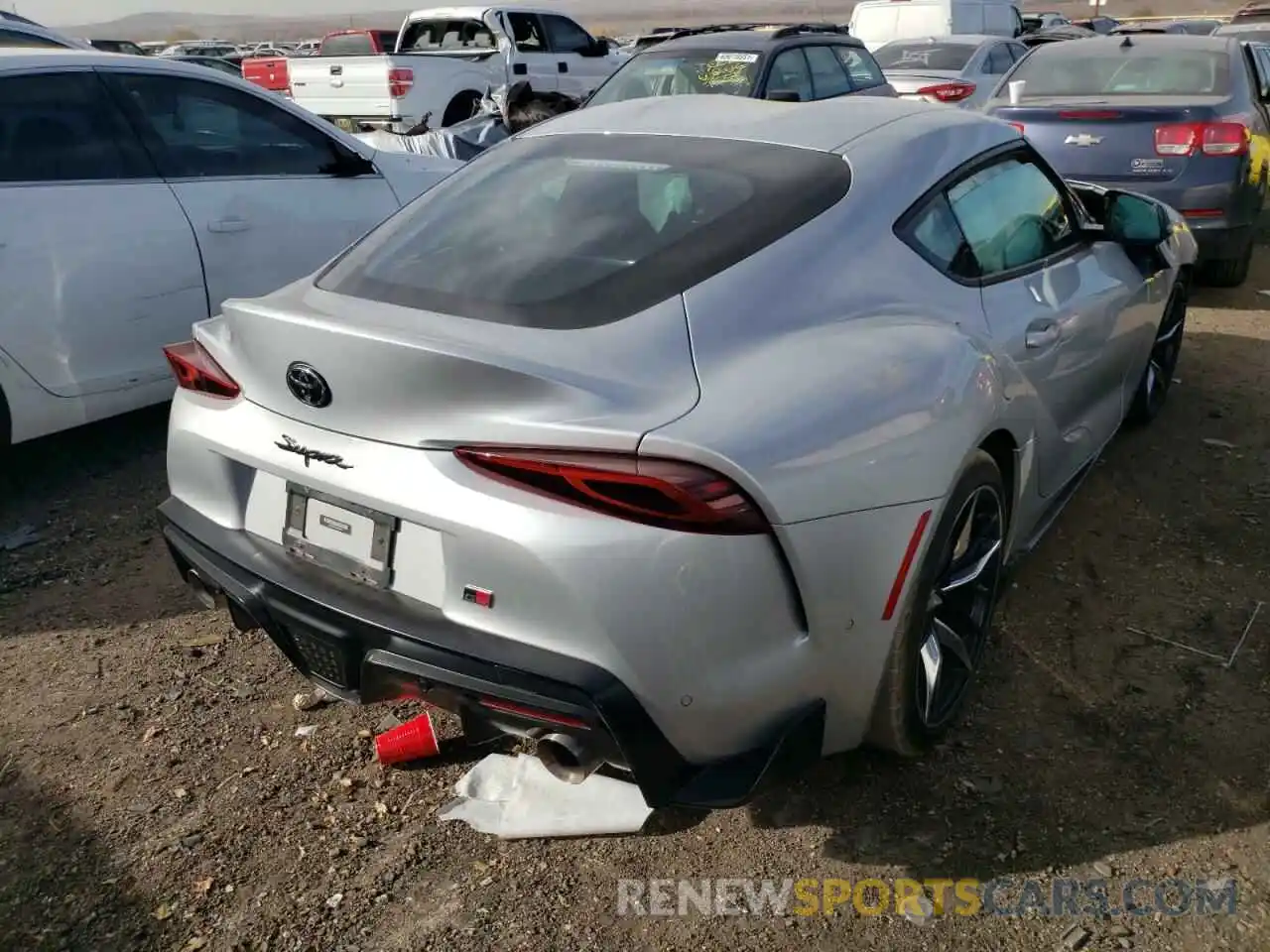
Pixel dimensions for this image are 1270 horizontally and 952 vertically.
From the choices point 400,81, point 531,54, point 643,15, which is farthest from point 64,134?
point 643,15

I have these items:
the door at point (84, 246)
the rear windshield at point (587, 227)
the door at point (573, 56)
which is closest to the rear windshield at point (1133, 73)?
the rear windshield at point (587, 227)

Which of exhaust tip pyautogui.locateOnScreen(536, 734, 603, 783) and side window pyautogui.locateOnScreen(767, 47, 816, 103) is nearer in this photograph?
exhaust tip pyautogui.locateOnScreen(536, 734, 603, 783)

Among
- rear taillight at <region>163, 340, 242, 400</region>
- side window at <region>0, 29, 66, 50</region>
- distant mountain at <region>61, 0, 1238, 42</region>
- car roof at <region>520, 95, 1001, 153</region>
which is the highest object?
side window at <region>0, 29, 66, 50</region>

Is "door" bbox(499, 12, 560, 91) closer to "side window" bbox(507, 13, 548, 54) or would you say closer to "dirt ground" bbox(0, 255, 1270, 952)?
"side window" bbox(507, 13, 548, 54)

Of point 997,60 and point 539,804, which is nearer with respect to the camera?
point 539,804

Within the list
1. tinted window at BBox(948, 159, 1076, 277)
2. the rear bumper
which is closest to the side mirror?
tinted window at BBox(948, 159, 1076, 277)

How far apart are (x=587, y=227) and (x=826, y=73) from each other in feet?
25.4

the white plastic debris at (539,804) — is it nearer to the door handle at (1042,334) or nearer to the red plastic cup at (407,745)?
the red plastic cup at (407,745)

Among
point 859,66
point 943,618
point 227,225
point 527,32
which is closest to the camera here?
point 943,618

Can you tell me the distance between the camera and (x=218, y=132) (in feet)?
15.6

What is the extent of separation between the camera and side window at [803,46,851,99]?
9383 millimetres

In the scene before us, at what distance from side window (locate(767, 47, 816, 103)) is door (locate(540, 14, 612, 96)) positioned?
19.2ft

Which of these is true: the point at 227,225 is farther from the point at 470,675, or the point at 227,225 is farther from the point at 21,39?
the point at 21,39

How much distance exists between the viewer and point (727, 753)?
211 centimetres
